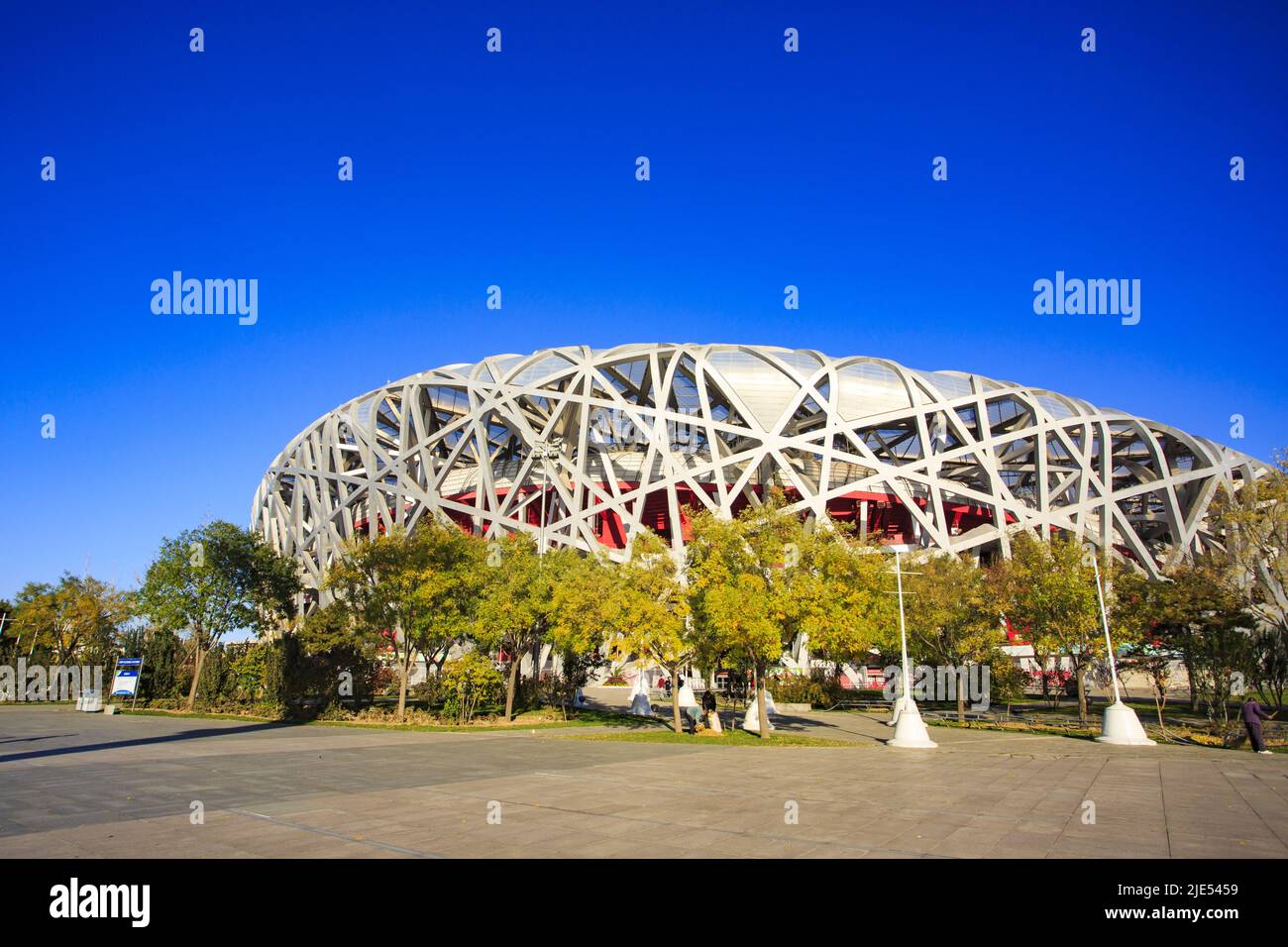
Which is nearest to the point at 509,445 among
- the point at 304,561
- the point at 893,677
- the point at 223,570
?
the point at 304,561

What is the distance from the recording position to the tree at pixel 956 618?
87.4 feet

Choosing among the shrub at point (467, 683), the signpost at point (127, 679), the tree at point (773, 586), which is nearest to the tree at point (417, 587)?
the shrub at point (467, 683)

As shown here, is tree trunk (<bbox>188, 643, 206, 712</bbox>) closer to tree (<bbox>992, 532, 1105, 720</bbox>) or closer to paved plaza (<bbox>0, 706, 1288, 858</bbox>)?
paved plaza (<bbox>0, 706, 1288, 858</bbox>)

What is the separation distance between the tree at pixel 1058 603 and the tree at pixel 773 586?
7590 millimetres

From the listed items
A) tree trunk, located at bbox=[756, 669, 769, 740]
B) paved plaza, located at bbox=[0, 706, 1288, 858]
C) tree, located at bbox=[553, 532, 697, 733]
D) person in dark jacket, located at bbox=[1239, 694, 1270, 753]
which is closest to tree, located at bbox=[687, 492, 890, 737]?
tree trunk, located at bbox=[756, 669, 769, 740]

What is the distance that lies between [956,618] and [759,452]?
19.9 meters

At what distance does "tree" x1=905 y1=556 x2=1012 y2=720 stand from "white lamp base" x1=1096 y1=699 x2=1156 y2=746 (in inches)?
211

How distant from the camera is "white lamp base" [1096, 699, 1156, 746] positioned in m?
20.2

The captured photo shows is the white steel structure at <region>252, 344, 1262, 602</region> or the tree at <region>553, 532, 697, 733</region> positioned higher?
the white steel structure at <region>252, 344, 1262, 602</region>

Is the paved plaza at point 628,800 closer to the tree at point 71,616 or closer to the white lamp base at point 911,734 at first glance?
the white lamp base at point 911,734
